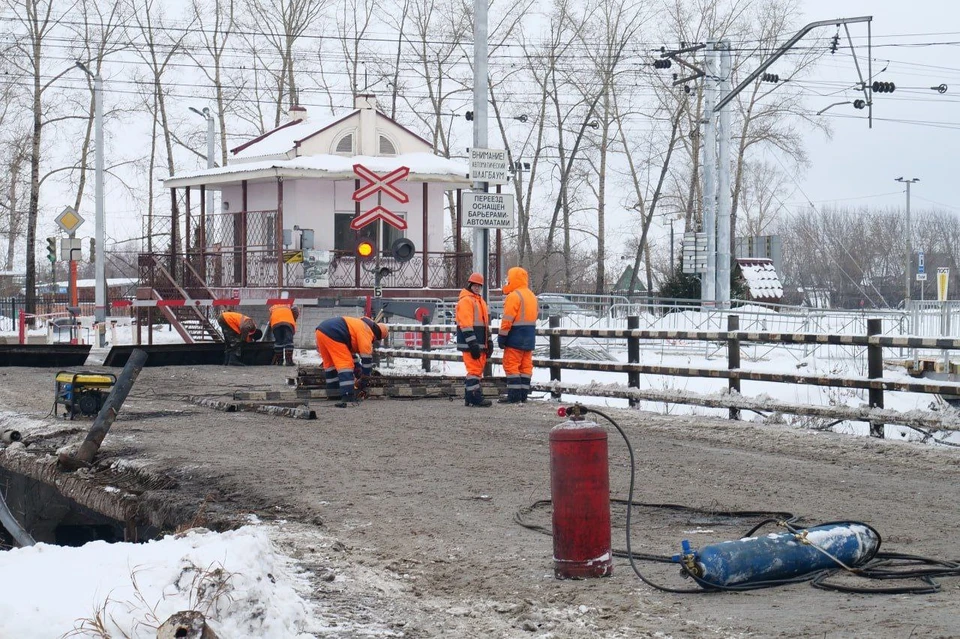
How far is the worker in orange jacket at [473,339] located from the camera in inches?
601

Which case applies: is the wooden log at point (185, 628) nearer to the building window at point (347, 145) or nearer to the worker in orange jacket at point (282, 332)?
the worker in orange jacket at point (282, 332)

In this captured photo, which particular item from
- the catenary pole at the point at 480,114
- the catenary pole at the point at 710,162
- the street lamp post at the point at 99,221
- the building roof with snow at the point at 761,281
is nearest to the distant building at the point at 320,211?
the street lamp post at the point at 99,221

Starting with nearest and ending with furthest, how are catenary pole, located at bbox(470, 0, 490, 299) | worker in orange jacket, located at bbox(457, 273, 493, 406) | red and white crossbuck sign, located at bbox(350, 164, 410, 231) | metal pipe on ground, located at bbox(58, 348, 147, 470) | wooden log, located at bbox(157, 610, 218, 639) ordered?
wooden log, located at bbox(157, 610, 218, 639), metal pipe on ground, located at bbox(58, 348, 147, 470), worker in orange jacket, located at bbox(457, 273, 493, 406), catenary pole, located at bbox(470, 0, 490, 299), red and white crossbuck sign, located at bbox(350, 164, 410, 231)

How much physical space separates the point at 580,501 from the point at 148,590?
2.16 meters

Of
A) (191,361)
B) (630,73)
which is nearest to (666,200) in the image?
(630,73)

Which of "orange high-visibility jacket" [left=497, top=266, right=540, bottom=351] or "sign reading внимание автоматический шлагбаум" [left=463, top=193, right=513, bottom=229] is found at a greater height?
"sign reading внимание автоматический шлагбаум" [left=463, top=193, right=513, bottom=229]

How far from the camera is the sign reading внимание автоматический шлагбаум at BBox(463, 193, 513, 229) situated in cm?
1639

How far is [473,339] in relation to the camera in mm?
15203

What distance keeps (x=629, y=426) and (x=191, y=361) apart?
13.1 metres

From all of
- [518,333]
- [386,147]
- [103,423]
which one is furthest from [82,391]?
[386,147]

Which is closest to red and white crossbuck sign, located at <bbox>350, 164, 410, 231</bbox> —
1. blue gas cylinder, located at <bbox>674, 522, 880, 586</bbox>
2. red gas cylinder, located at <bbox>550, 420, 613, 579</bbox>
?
red gas cylinder, located at <bbox>550, 420, 613, 579</bbox>

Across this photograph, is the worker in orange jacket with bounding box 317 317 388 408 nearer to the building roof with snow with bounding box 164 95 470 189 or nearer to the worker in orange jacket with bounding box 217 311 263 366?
the worker in orange jacket with bounding box 217 311 263 366

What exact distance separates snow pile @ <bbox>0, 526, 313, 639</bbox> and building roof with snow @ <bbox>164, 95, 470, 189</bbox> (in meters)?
26.5

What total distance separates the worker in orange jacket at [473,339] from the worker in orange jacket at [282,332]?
28.6 feet
